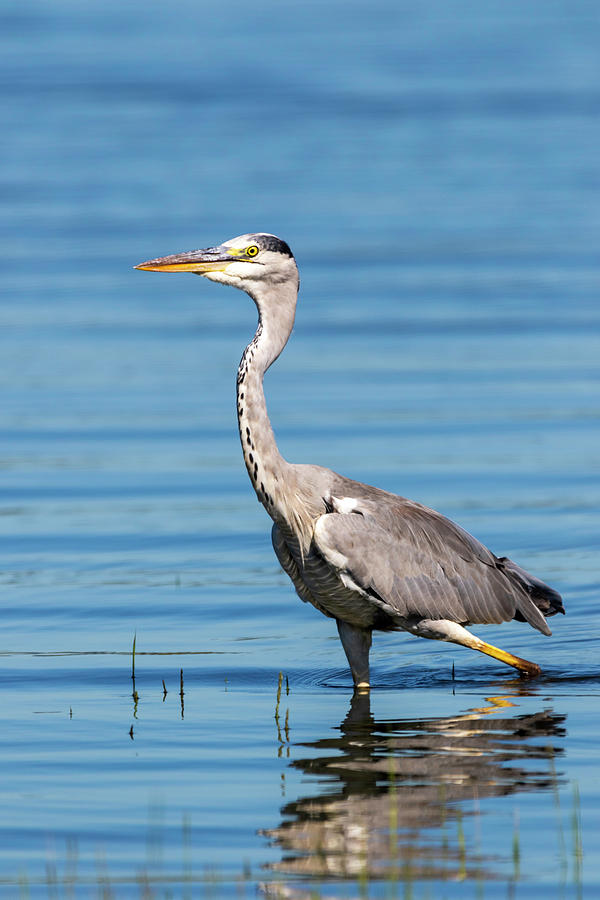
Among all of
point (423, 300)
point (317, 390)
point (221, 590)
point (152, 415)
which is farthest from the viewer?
point (423, 300)

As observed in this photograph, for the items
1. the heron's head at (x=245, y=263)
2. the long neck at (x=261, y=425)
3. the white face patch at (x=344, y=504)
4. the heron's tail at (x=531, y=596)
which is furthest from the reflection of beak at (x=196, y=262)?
the heron's tail at (x=531, y=596)

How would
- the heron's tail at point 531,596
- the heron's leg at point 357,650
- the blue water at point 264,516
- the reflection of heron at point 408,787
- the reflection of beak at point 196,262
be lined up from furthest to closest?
the heron's tail at point 531,596
the heron's leg at point 357,650
the reflection of beak at point 196,262
the blue water at point 264,516
the reflection of heron at point 408,787

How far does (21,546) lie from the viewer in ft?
39.9

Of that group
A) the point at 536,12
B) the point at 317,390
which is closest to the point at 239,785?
the point at 317,390

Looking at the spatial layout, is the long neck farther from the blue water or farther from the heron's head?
the blue water

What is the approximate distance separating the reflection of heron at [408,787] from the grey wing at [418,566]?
2.12ft

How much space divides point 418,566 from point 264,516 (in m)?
4.33

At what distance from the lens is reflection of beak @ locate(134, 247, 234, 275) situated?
8.66m

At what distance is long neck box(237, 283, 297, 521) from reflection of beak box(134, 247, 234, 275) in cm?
35

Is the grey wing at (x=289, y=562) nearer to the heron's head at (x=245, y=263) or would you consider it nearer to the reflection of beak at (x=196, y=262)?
the heron's head at (x=245, y=263)

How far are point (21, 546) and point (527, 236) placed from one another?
1813 centimetres

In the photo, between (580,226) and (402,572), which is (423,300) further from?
(402,572)

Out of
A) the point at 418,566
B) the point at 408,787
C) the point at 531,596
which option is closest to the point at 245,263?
the point at 418,566

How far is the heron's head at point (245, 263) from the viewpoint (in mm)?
8758
